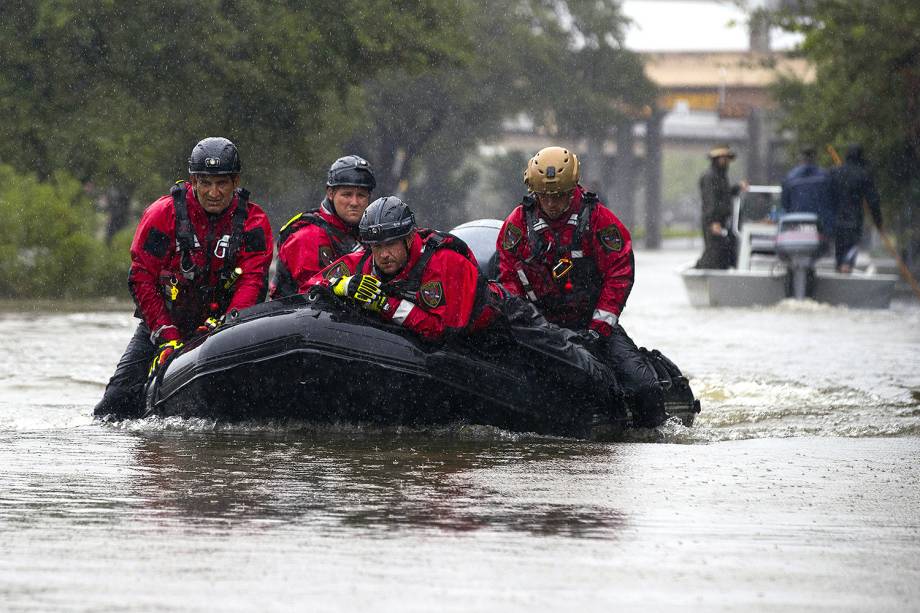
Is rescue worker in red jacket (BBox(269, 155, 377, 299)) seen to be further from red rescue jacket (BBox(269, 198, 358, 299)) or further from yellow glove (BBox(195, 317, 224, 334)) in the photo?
yellow glove (BBox(195, 317, 224, 334))

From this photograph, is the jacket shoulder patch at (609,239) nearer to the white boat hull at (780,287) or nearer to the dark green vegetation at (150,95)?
the white boat hull at (780,287)

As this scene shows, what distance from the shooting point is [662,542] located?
575 cm

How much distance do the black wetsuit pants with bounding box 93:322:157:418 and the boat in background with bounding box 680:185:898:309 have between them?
12.5 metres

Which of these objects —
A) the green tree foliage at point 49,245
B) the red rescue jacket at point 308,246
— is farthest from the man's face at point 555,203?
the green tree foliage at point 49,245

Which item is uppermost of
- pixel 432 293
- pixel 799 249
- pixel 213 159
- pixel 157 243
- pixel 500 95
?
pixel 500 95

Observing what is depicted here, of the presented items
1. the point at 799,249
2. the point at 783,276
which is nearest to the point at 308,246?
the point at 799,249

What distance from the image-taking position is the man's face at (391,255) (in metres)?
8.55

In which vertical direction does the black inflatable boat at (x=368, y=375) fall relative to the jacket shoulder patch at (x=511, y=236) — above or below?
below

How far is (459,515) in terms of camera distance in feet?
20.3

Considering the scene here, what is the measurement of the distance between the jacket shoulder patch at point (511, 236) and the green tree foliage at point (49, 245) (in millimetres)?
13262

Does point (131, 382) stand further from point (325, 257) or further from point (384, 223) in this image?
point (384, 223)

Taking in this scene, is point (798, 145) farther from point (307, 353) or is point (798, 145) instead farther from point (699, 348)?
point (307, 353)

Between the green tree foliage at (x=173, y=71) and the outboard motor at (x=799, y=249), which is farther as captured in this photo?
the green tree foliage at (x=173, y=71)

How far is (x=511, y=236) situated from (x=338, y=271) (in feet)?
4.61
